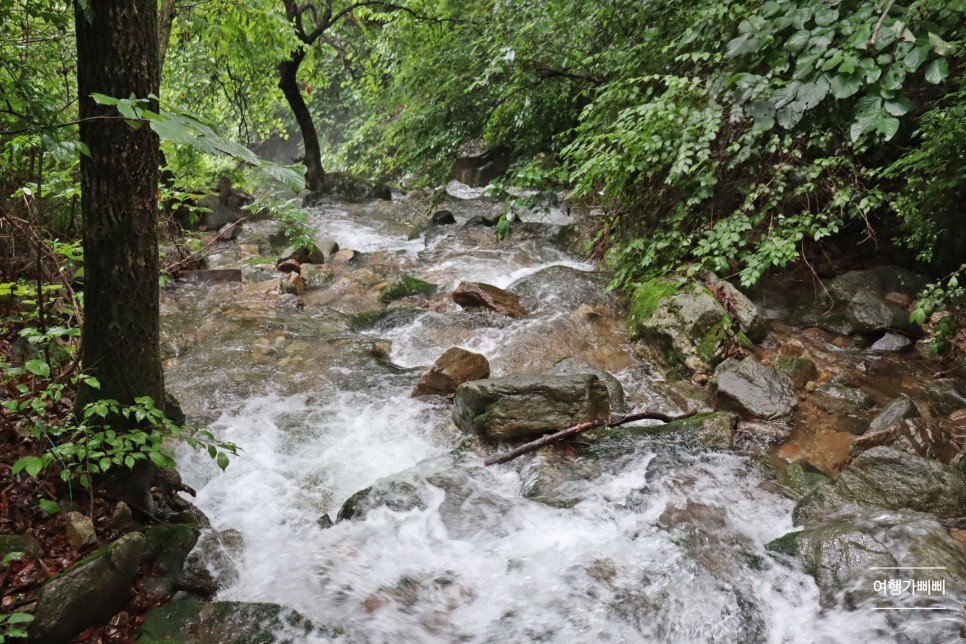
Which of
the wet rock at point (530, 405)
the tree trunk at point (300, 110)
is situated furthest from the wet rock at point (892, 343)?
the tree trunk at point (300, 110)

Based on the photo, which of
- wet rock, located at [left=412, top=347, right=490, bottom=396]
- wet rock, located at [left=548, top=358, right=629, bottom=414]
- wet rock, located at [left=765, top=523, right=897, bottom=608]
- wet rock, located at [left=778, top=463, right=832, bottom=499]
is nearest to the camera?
wet rock, located at [left=765, top=523, right=897, bottom=608]

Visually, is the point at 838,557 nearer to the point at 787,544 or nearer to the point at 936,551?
the point at 787,544

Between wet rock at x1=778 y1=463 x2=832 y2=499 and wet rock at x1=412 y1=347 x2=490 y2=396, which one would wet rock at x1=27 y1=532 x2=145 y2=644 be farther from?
wet rock at x1=778 y1=463 x2=832 y2=499

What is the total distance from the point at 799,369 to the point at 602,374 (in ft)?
5.75

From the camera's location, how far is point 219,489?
3.75m

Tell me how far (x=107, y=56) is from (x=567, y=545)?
344cm

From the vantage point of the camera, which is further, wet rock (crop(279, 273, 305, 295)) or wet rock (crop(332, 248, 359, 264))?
wet rock (crop(332, 248, 359, 264))

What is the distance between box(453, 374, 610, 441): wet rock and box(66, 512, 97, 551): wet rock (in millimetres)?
2549

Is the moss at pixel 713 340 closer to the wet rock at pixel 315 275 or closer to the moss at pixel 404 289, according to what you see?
the moss at pixel 404 289

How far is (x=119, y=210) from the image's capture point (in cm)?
234

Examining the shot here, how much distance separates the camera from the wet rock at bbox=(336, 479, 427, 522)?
11.5ft

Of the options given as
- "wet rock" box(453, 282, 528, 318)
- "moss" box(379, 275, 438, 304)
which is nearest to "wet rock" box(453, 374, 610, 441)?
"wet rock" box(453, 282, 528, 318)

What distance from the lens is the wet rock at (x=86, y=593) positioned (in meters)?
2.12

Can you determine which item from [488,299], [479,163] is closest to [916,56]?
[488,299]
